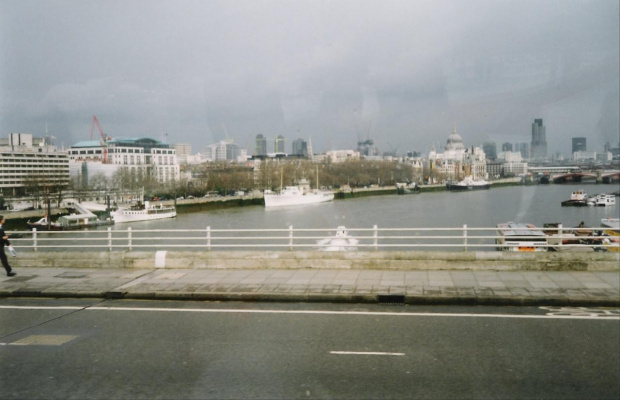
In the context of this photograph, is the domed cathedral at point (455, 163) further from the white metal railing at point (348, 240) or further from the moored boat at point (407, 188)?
the white metal railing at point (348, 240)

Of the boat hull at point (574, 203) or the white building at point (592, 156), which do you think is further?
the boat hull at point (574, 203)

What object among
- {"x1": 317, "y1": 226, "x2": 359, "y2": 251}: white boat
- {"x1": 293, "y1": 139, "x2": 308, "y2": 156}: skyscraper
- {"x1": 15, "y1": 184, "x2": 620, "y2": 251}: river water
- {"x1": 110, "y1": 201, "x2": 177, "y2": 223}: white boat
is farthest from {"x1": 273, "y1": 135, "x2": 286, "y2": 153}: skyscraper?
{"x1": 317, "y1": 226, "x2": 359, "y2": 251}: white boat

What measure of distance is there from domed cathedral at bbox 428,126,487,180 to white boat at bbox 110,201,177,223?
44345 mm

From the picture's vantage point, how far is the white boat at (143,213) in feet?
166

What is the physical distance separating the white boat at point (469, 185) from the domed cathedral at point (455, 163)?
0.83 m

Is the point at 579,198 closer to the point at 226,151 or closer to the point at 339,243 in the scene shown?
the point at 339,243

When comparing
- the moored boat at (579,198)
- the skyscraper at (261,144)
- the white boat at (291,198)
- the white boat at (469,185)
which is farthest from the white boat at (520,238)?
the skyscraper at (261,144)

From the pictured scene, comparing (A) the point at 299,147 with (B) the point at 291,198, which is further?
(A) the point at 299,147

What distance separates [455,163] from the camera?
107 meters

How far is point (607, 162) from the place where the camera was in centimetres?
1662

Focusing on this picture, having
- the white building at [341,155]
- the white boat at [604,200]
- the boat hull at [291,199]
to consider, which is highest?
the white building at [341,155]

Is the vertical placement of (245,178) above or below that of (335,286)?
above

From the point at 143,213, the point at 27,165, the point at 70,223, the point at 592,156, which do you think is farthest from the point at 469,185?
the point at 27,165

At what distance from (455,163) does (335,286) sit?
330 ft
